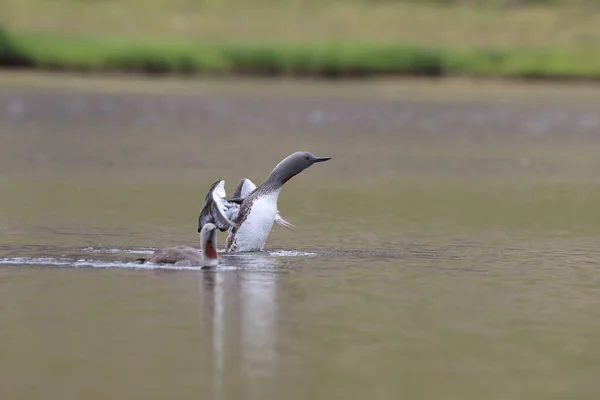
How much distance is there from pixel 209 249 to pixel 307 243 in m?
2.35

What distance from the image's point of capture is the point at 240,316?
10922 mm

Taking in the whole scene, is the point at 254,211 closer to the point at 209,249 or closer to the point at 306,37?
the point at 209,249

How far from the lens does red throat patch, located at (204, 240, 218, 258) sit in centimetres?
1302

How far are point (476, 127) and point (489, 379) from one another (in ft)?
90.8

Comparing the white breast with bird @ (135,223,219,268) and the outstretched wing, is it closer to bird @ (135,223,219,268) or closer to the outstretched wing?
the outstretched wing

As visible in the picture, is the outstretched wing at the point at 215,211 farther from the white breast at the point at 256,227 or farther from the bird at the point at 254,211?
the white breast at the point at 256,227

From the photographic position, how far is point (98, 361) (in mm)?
9445

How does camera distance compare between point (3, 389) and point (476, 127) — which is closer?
point (3, 389)

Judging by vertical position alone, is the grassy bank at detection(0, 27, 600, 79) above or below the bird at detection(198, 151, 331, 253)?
above

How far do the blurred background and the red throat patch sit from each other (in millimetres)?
164

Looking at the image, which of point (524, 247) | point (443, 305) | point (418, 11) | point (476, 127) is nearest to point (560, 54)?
point (418, 11)

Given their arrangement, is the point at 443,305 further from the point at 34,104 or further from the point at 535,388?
the point at 34,104

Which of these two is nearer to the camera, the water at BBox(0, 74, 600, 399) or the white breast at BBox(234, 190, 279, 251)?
the water at BBox(0, 74, 600, 399)

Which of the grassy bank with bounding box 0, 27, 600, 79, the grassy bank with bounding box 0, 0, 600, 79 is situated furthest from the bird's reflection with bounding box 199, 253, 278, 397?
the grassy bank with bounding box 0, 0, 600, 79
